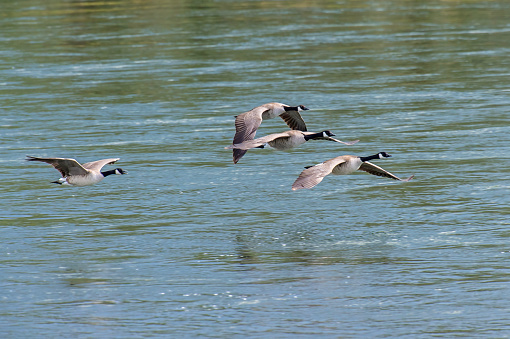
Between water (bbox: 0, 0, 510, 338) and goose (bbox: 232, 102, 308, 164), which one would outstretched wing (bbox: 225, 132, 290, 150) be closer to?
goose (bbox: 232, 102, 308, 164)

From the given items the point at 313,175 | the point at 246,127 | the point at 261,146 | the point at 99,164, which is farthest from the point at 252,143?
the point at 99,164

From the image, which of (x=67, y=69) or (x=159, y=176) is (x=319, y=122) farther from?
(x=67, y=69)

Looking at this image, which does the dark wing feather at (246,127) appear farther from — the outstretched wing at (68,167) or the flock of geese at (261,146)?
the outstretched wing at (68,167)

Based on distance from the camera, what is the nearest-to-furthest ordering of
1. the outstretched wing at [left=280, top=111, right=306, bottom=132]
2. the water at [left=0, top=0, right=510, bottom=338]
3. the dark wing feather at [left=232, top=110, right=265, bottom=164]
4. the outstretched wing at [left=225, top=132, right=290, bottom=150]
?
the water at [left=0, top=0, right=510, bottom=338] < the outstretched wing at [left=225, top=132, right=290, bottom=150] < the dark wing feather at [left=232, top=110, right=265, bottom=164] < the outstretched wing at [left=280, top=111, right=306, bottom=132]

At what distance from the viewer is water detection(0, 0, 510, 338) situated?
10797mm

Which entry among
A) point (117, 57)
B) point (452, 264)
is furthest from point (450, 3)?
point (452, 264)

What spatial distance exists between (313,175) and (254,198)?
256 cm

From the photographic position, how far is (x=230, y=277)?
38.8 ft

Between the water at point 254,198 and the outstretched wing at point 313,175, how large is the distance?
0.83 metres

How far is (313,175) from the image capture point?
1320 centimetres

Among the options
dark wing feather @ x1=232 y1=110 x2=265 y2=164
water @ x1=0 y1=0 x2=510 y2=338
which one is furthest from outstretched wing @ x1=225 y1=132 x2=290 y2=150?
water @ x1=0 y1=0 x2=510 y2=338

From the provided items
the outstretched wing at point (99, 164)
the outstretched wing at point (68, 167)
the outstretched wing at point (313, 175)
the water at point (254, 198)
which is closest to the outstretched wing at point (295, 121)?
the water at point (254, 198)

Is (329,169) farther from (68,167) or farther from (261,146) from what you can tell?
(68,167)

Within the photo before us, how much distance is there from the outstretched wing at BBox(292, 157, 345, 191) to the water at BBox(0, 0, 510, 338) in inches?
32.6
